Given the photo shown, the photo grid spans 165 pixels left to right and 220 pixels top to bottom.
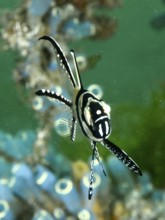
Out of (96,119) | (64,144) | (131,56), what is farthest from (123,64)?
(96,119)

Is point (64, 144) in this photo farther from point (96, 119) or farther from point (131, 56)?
point (131, 56)

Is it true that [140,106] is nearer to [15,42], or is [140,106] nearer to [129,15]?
[15,42]

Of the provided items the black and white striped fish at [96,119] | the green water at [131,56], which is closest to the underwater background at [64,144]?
the black and white striped fish at [96,119]

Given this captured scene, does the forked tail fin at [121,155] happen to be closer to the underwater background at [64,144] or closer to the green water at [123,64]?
the underwater background at [64,144]

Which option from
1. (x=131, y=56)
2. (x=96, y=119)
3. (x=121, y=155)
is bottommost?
(x=121, y=155)

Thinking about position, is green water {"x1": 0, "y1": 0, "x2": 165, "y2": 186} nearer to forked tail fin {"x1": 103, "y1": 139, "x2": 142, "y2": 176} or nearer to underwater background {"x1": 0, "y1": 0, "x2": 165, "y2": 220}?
underwater background {"x1": 0, "y1": 0, "x2": 165, "y2": 220}

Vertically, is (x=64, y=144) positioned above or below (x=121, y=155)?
above

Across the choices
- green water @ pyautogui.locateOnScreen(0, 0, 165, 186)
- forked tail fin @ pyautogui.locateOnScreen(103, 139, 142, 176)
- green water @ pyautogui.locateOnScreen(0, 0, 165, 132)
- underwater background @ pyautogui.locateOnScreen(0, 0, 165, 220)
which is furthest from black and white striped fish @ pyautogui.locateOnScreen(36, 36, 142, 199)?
green water @ pyautogui.locateOnScreen(0, 0, 165, 132)

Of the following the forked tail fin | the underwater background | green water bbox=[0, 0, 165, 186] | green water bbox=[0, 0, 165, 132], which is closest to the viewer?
the forked tail fin

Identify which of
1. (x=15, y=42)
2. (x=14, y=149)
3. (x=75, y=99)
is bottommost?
(x=75, y=99)

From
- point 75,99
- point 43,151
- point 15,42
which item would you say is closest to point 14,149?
point 43,151

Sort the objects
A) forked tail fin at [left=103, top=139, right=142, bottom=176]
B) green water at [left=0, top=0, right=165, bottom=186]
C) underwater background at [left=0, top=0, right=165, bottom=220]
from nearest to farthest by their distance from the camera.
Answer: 1. forked tail fin at [left=103, top=139, right=142, bottom=176]
2. underwater background at [left=0, top=0, right=165, bottom=220]
3. green water at [left=0, top=0, right=165, bottom=186]
